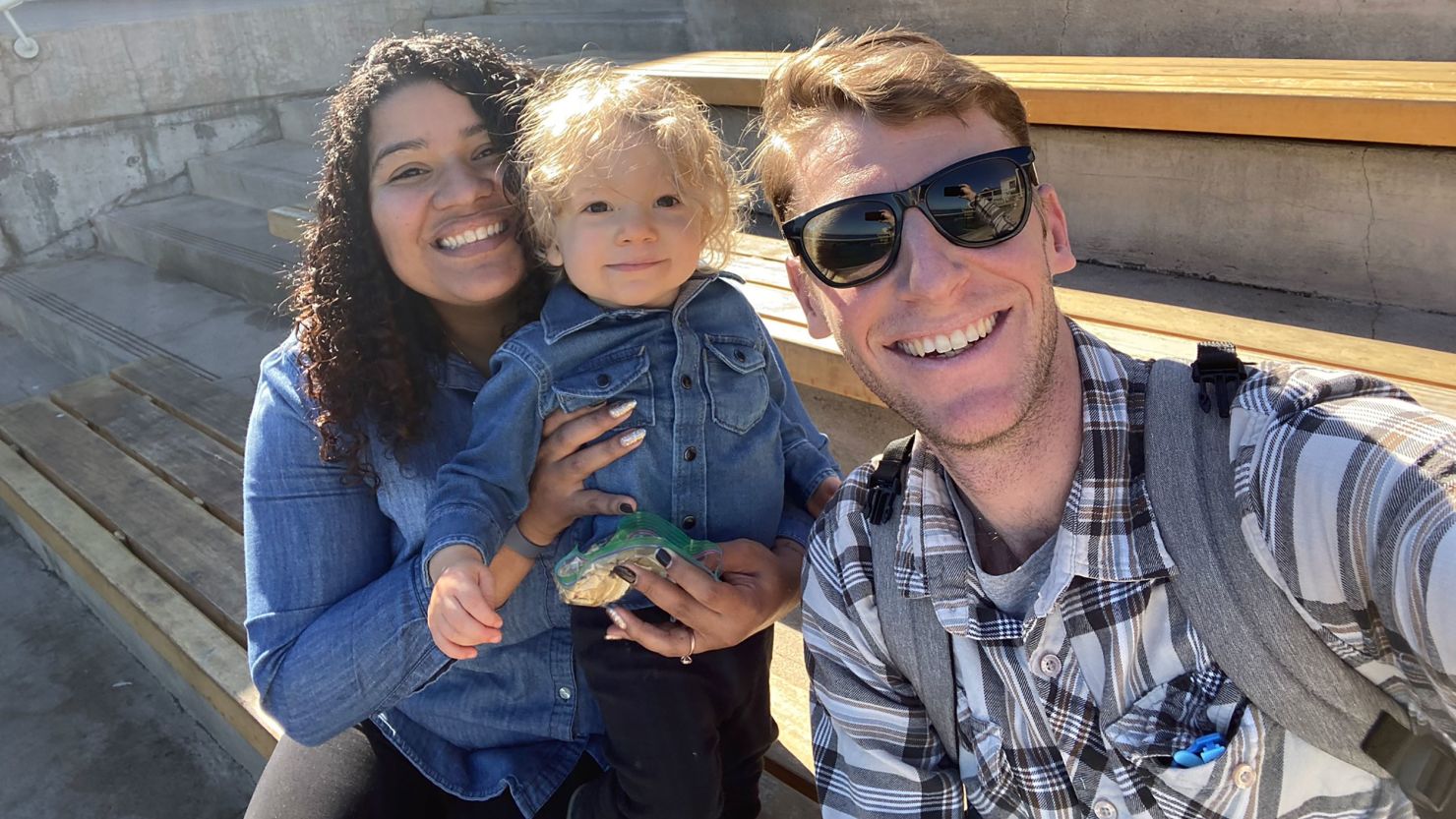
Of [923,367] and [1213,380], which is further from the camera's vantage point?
[923,367]

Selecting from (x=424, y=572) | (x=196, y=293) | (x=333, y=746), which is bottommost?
(x=196, y=293)

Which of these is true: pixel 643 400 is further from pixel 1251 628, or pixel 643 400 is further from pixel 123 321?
pixel 123 321

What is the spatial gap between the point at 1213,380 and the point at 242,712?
6.74ft

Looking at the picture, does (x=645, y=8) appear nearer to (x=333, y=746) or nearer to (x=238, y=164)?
(x=238, y=164)

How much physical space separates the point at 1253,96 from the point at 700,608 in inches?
70.1

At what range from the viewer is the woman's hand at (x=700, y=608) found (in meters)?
1.44

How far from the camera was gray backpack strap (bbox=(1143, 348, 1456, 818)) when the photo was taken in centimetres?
96

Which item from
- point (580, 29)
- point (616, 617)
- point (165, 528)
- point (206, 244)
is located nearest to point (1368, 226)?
point (616, 617)

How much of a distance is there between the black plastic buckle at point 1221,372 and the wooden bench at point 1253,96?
1.51 meters

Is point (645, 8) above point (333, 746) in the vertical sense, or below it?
above

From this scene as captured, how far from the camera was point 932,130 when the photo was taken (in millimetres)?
1248

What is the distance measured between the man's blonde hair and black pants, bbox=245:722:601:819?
1023 mm

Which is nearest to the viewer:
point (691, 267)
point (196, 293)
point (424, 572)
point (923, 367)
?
point (923, 367)

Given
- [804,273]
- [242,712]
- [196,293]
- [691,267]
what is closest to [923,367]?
[804,273]
